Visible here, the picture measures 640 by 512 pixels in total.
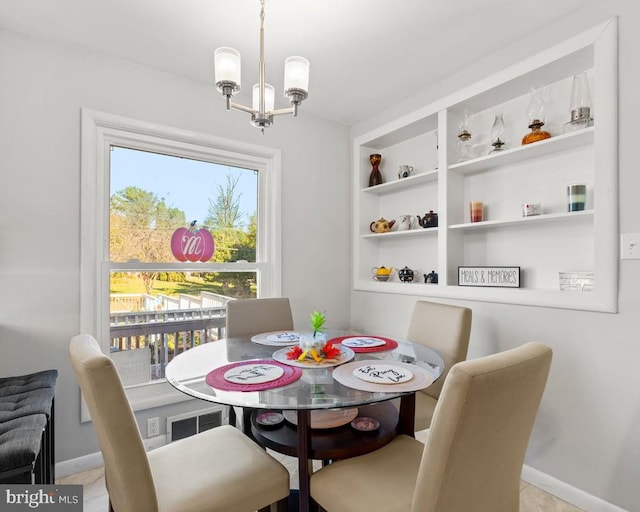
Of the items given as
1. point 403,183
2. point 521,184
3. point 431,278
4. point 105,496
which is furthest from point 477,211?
point 105,496

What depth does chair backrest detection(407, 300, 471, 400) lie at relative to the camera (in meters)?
2.00

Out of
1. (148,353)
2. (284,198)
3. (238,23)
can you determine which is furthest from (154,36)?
(148,353)

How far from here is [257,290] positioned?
2.92 meters

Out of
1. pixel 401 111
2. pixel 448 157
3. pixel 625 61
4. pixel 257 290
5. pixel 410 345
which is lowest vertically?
pixel 410 345

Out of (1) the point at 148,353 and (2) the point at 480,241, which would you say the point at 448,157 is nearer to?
(2) the point at 480,241

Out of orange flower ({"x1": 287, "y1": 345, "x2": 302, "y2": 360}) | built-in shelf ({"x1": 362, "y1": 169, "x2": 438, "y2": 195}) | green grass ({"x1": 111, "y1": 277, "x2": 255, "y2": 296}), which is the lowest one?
orange flower ({"x1": 287, "y1": 345, "x2": 302, "y2": 360})

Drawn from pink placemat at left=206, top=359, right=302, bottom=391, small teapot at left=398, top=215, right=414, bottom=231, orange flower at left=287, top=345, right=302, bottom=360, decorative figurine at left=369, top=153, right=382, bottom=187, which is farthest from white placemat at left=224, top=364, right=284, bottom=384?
decorative figurine at left=369, top=153, right=382, bottom=187

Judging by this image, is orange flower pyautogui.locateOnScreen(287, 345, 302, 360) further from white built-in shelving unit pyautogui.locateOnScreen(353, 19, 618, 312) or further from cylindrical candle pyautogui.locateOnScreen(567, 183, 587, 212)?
cylindrical candle pyautogui.locateOnScreen(567, 183, 587, 212)

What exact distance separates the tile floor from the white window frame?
0.32 metres

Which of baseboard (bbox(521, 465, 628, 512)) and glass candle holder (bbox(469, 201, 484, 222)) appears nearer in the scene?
baseboard (bbox(521, 465, 628, 512))

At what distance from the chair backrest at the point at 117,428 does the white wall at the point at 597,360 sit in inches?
77.8

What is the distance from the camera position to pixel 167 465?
1.34 m

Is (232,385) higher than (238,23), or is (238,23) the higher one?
(238,23)

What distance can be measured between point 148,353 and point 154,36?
78.0 inches
